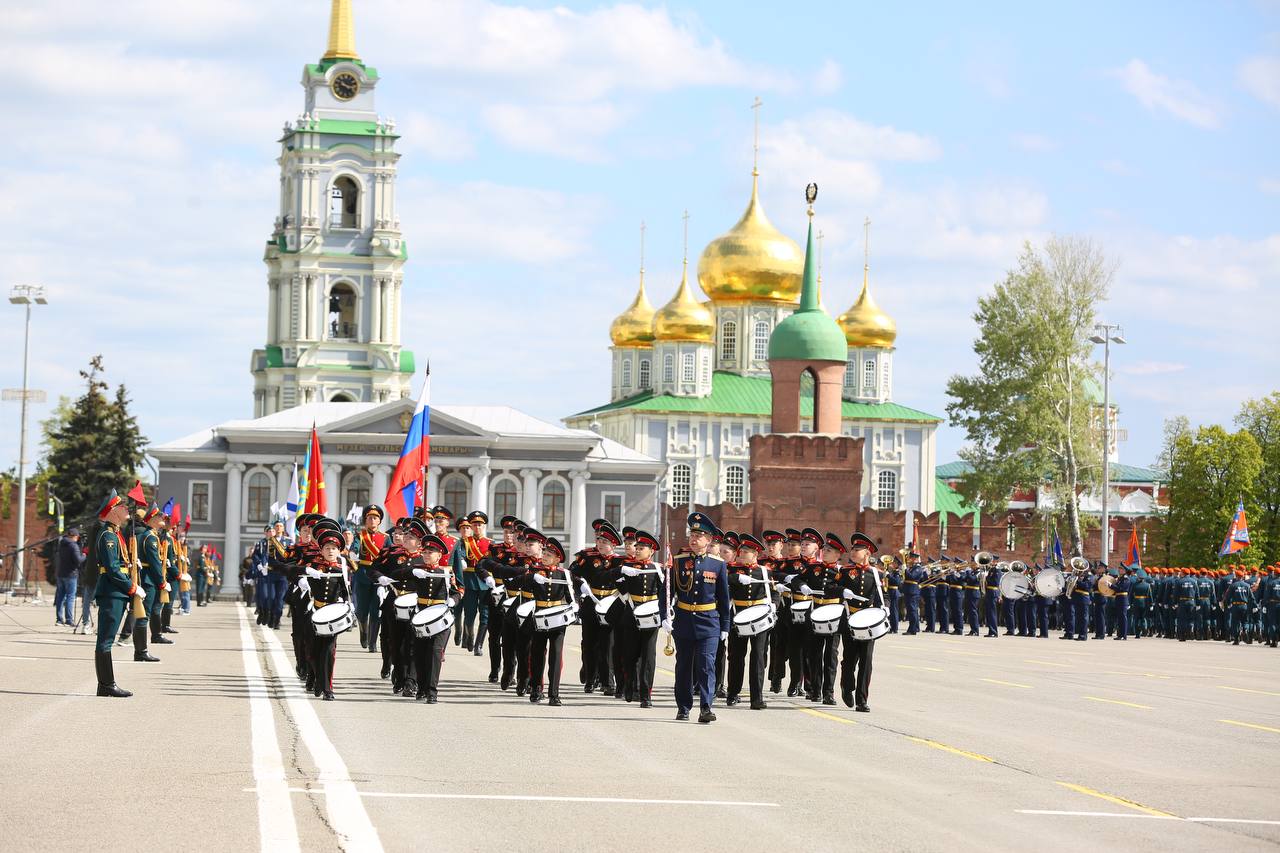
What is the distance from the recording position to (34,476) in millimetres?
109000

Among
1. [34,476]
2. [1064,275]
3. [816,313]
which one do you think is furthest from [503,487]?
[34,476]

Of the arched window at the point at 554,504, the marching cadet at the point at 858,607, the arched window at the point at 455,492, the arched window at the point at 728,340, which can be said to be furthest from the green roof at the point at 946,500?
the marching cadet at the point at 858,607

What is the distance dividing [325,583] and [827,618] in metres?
5.02

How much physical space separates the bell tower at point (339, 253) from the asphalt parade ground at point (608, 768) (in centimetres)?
7809

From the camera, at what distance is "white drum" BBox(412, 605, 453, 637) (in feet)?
60.5

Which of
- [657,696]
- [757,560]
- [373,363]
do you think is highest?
[373,363]

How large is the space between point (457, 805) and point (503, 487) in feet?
246

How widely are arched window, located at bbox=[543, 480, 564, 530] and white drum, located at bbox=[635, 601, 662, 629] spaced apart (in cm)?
6715

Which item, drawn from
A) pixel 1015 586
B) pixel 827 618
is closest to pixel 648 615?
pixel 827 618

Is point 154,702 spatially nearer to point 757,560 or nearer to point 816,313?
point 757,560

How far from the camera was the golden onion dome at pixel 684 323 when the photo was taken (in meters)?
109

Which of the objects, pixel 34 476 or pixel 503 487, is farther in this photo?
pixel 34 476

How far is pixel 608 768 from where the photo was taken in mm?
13000

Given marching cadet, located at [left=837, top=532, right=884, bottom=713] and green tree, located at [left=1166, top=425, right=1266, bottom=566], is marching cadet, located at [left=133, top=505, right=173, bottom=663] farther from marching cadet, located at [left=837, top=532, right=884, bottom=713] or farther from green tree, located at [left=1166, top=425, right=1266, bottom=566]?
green tree, located at [left=1166, top=425, right=1266, bottom=566]
